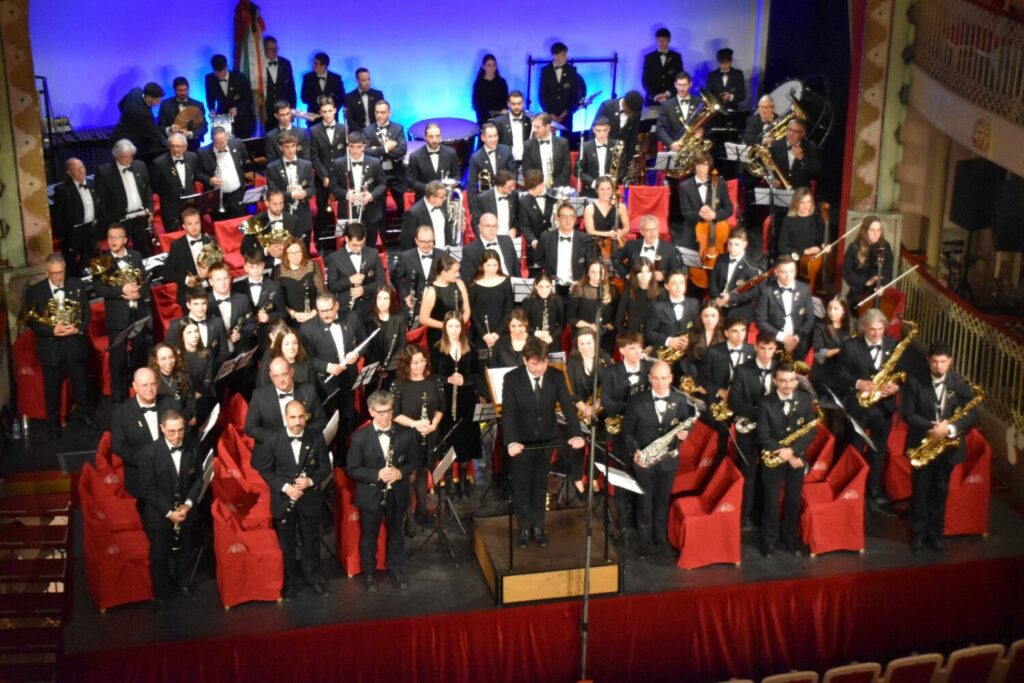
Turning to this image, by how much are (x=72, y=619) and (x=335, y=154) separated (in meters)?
5.35

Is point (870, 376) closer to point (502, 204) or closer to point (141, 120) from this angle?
point (502, 204)

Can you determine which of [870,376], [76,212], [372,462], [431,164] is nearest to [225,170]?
[76,212]

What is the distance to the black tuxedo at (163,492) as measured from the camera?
7.98 m

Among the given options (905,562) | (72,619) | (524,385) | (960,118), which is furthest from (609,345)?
(72,619)

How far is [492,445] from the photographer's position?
31.7 feet

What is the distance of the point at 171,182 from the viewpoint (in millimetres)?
11656

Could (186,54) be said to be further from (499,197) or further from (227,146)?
(499,197)

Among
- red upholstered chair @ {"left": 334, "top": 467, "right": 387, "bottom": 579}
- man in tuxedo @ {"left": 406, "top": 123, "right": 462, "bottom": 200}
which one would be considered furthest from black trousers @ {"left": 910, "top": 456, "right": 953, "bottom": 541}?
man in tuxedo @ {"left": 406, "top": 123, "right": 462, "bottom": 200}

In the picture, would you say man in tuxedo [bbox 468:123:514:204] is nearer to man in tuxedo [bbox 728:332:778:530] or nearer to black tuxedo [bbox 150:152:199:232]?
black tuxedo [bbox 150:152:199:232]

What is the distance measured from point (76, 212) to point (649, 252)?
14.7 feet

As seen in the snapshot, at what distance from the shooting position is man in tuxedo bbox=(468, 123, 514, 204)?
468 inches

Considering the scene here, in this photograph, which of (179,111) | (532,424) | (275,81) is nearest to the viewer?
(532,424)

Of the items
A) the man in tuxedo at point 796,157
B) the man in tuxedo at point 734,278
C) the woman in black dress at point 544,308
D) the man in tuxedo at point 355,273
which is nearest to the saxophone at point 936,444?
the man in tuxedo at point 734,278

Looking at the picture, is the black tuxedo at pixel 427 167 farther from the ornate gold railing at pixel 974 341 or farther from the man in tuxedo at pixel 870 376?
the man in tuxedo at pixel 870 376
